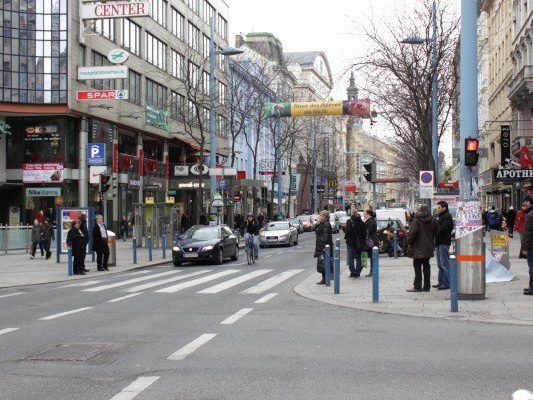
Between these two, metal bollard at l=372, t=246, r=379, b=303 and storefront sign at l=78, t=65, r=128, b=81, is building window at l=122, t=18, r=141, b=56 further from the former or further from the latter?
metal bollard at l=372, t=246, r=379, b=303

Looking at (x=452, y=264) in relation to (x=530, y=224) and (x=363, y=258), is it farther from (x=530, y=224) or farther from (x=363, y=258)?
(x=363, y=258)

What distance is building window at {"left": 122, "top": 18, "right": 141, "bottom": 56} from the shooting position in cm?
4716

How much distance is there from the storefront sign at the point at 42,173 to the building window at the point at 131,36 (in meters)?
10.1

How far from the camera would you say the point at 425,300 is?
13.3 meters

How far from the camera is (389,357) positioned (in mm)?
7879

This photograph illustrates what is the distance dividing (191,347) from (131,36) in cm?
4245

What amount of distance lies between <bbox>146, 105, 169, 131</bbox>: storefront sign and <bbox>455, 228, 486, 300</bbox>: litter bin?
38.0 metres

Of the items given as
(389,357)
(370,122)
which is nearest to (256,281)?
(389,357)

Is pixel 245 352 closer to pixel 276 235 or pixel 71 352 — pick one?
pixel 71 352

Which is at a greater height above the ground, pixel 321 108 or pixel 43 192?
pixel 321 108

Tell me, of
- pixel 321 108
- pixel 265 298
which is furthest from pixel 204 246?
pixel 321 108

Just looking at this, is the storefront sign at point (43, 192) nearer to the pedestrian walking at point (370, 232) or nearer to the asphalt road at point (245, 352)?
the pedestrian walking at point (370, 232)

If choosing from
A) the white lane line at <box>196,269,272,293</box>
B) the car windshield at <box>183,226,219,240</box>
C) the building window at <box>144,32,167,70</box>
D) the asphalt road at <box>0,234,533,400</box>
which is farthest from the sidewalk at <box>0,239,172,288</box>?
the building window at <box>144,32,167,70</box>

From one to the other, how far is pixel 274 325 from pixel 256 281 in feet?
26.4
